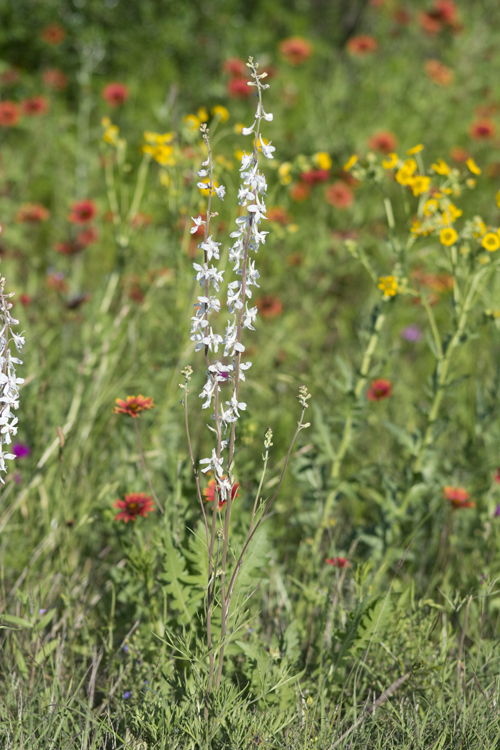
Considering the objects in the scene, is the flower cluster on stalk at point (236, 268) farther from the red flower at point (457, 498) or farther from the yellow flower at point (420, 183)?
the red flower at point (457, 498)

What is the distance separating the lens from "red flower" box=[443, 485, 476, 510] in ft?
6.81

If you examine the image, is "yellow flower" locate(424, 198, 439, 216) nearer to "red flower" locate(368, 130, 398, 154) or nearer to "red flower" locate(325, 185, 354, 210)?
"red flower" locate(325, 185, 354, 210)

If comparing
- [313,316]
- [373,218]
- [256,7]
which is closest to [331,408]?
[313,316]

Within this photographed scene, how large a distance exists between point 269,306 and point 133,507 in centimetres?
186

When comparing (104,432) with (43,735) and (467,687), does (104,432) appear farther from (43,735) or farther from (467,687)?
A: (467,687)

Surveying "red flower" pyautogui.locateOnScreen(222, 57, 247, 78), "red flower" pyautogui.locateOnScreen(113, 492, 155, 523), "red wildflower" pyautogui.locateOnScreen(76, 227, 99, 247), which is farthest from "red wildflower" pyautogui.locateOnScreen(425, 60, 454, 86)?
"red flower" pyautogui.locateOnScreen(113, 492, 155, 523)

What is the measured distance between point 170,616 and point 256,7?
7.16 m

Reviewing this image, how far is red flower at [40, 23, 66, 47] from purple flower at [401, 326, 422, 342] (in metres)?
3.80

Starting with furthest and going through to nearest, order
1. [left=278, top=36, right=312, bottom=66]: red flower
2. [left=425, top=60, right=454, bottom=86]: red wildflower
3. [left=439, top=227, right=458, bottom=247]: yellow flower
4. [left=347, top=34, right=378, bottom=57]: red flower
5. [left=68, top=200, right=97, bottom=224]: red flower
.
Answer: [left=347, top=34, right=378, bottom=57]: red flower, [left=425, top=60, right=454, bottom=86]: red wildflower, [left=278, top=36, right=312, bottom=66]: red flower, [left=68, top=200, right=97, bottom=224]: red flower, [left=439, top=227, right=458, bottom=247]: yellow flower

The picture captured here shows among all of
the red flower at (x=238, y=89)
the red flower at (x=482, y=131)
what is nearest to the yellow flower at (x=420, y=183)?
the red flower at (x=238, y=89)

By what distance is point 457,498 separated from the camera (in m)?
2.09

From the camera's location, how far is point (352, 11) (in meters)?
7.38

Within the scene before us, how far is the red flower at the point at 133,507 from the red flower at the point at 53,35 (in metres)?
4.75

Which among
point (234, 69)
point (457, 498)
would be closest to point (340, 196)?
point (234, 69)
